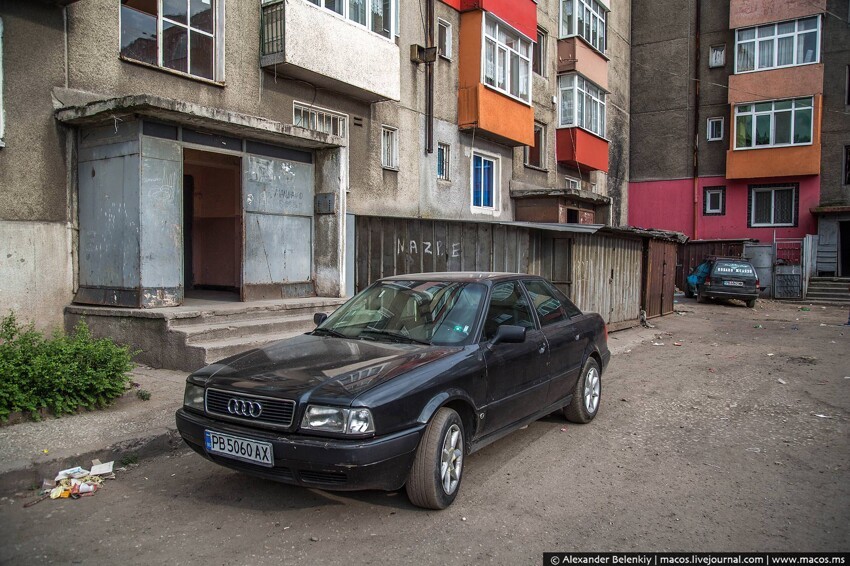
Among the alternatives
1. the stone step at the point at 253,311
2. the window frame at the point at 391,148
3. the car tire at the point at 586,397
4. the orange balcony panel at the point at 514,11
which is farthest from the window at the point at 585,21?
the car tire at the point at 586,397

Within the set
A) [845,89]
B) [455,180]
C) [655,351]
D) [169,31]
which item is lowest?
[655,351]

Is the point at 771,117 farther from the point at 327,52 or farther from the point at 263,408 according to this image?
the point at 263,408

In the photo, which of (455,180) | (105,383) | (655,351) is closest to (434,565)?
(105,383)

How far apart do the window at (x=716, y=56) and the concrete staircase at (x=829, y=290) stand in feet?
34.5

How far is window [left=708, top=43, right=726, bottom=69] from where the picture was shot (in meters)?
27.2

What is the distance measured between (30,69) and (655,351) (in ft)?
36.5

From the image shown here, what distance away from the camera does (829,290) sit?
76.8ft

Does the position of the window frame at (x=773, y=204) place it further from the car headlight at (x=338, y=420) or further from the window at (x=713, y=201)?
the car headlight at (x=338, y=420)

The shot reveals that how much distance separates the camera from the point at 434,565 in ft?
10.8

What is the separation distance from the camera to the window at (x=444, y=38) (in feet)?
53.7

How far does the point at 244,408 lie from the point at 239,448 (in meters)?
0.25

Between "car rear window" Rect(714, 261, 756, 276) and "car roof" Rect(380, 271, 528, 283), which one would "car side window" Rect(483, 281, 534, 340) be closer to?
"car roof" Rect(380, 271, 528, 283)

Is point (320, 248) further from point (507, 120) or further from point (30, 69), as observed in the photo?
point (507, 120)

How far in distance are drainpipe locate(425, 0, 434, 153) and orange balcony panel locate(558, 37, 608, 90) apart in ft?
26.5
